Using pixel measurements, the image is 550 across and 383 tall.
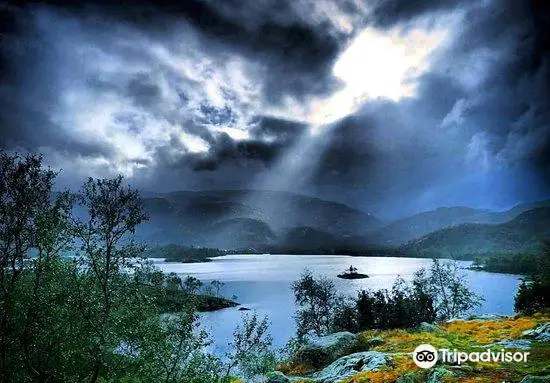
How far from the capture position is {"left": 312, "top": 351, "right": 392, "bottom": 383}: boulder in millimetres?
31141

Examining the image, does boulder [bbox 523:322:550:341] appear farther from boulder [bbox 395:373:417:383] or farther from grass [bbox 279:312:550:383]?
boulder [bbox 395:373:417:383]

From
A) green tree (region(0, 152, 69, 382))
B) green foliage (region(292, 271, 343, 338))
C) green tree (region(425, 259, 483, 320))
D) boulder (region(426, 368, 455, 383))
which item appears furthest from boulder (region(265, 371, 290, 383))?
green tree (region(425, 259, 483, 320))

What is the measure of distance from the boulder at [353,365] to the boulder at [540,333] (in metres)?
11.8

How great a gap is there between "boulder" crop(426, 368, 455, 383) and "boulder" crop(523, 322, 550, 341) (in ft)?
40.6

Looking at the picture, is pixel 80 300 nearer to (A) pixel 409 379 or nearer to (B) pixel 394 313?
(A) pixel 409 379

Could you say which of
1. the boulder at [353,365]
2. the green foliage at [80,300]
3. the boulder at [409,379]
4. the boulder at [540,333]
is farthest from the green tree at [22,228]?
the boulder at [540,333]

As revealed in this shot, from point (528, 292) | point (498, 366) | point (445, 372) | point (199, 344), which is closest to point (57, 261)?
point (199, 344)

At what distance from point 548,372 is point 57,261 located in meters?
40.2

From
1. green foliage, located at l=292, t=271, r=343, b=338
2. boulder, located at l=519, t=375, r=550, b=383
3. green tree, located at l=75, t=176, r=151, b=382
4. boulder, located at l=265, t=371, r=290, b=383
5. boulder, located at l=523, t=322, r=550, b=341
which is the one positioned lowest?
green foliage, located at l=292, t=271, r=343, b=338

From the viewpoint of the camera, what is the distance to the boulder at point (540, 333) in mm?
29375

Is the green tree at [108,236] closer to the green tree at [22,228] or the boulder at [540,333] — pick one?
the green tree at [22,228]

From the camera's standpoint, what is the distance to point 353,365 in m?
33.7

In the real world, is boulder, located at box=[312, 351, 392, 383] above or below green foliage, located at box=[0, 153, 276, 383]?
below

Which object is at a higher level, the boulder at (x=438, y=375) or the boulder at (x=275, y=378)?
the boulder at (x=438, y=375)
